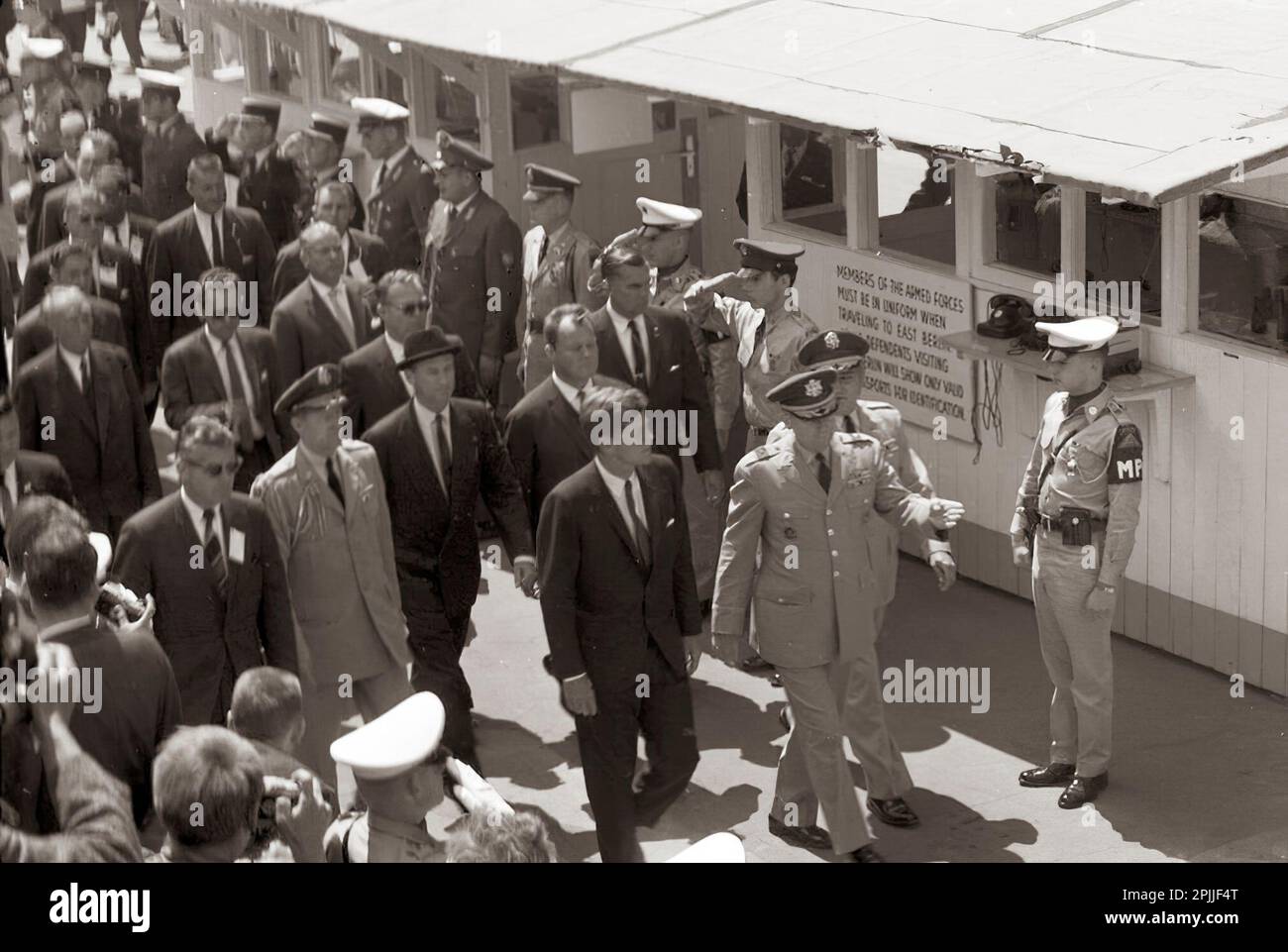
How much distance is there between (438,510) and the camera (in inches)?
331

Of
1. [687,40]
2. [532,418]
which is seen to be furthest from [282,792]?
[687,40]

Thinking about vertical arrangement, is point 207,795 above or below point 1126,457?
above

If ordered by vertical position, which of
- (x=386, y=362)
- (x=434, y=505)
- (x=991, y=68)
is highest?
(x=991, y=68)

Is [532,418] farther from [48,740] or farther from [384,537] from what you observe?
[48,740]

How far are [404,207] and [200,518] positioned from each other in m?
6.66

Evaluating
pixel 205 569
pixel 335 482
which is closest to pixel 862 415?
pixel 335 482

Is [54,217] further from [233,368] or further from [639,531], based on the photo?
[639,531]

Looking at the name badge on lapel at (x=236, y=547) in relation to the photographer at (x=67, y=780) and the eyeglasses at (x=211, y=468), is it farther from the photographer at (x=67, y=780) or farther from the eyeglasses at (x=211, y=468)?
the photographer at (x=67, y=780)

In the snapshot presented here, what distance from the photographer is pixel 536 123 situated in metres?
14.5

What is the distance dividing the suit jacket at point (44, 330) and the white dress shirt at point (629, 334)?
2347mm

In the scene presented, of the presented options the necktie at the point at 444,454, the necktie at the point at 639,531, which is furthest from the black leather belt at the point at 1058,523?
the necktie at the point at 444,454

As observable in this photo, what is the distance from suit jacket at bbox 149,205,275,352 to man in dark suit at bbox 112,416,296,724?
178 inches

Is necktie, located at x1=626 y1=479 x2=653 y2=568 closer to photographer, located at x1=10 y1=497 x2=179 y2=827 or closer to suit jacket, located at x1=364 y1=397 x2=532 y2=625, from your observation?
suit jacket, located at x1=364 y1=397 x2=532 y2=625

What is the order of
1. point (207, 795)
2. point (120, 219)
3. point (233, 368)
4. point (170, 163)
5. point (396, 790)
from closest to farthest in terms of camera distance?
1. point (207, 795)
2. point (396, 790)
3. point (233, 368)
4. point (120, 219)
5. point (170, 163)
